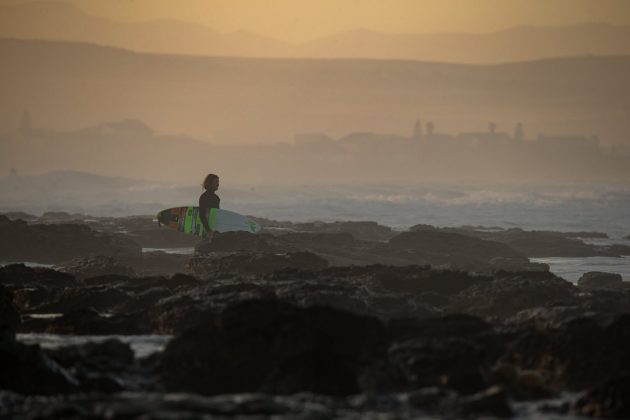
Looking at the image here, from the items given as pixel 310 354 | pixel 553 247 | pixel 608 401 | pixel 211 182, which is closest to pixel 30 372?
pixel 310 354

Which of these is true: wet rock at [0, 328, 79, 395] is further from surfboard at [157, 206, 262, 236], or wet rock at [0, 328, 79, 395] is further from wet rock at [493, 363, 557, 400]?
surfboard at [157, 206, 262, 236]

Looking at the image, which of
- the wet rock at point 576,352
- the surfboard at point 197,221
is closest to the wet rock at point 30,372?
the wet rock at point 576,352

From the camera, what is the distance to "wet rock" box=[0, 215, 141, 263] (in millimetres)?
22812

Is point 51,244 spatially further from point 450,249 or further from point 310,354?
point 310,354

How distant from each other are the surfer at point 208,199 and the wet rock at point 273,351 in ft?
40.2

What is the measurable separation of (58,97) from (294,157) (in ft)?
111

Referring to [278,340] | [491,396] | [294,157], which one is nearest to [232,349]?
[278,340]

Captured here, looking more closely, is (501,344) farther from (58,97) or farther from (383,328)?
(58,97)

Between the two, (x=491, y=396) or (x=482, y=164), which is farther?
(x=482, y=164)

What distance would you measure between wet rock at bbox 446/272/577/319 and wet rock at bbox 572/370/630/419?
4593 mm

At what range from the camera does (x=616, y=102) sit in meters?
131

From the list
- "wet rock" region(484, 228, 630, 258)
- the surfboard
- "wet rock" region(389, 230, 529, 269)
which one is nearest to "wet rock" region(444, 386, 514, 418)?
"wet rock" region(389, 230, 529, 269)

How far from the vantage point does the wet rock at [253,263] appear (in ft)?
51.7

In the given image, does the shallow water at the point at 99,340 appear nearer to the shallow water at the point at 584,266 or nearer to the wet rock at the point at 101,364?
the wet rock at the point at 101,364
